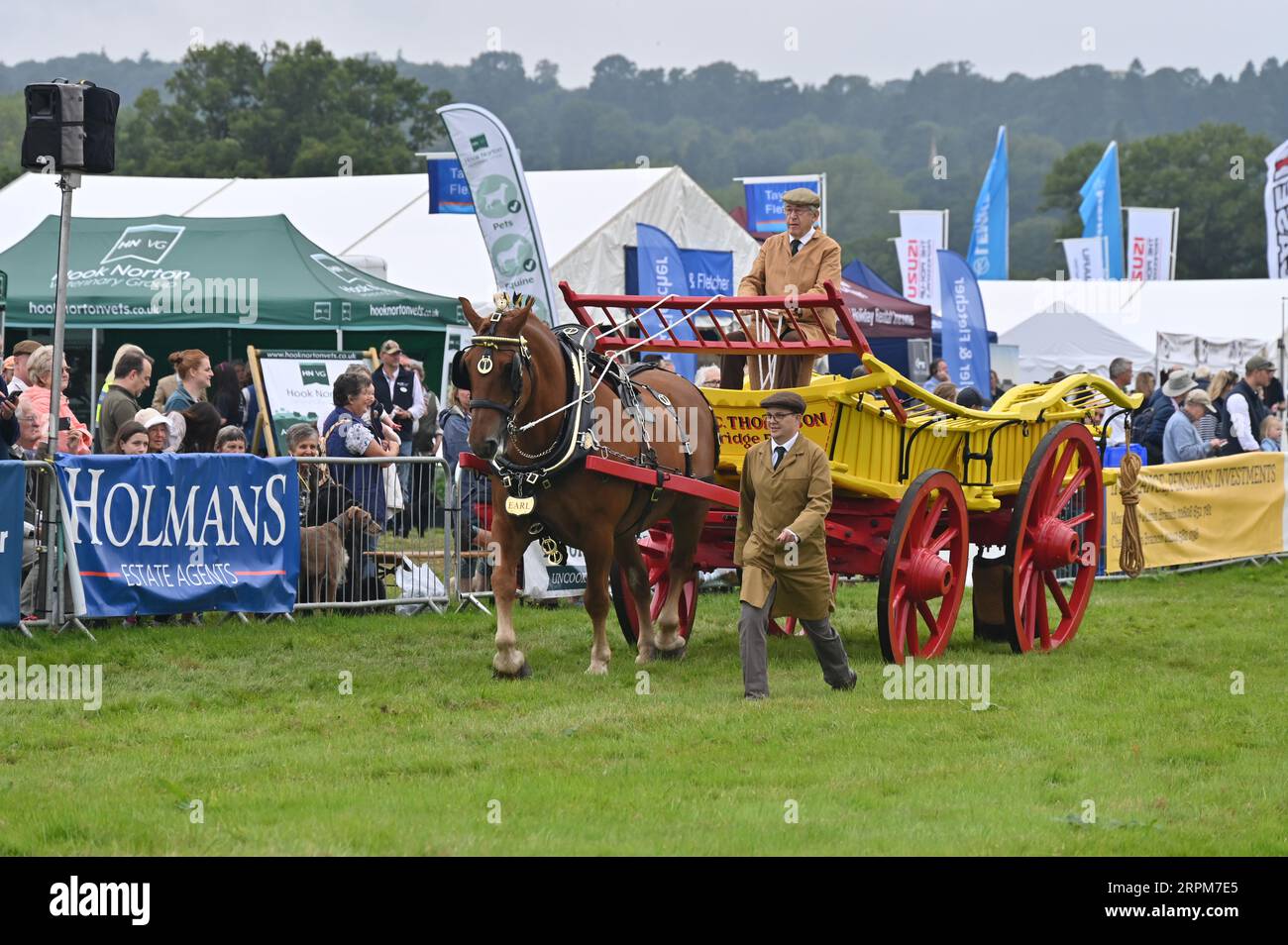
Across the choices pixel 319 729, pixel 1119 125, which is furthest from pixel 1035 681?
pixel 1119 125

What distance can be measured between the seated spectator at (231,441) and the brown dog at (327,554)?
79cm

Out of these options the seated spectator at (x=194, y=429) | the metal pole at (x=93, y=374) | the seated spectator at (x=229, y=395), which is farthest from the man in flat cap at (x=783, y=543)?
the metal pole at (x=93, y=374)

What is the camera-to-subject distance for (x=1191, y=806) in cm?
690

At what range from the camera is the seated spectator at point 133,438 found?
11.9 metres

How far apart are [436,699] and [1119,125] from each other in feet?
467

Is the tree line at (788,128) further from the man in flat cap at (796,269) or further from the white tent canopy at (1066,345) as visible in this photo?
the man in flat cap at (796,269)

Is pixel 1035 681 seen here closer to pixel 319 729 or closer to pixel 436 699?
pixel 436 699

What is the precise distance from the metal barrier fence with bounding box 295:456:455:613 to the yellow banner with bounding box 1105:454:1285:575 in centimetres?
663

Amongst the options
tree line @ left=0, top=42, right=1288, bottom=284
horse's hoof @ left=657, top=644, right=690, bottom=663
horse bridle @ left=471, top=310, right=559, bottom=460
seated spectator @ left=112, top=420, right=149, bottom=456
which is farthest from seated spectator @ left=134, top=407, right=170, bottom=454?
tree line @ left=0, top=42, right=1288, bottom=284

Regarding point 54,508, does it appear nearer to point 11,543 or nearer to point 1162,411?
point 11,543

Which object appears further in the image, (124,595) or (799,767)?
(124,595)

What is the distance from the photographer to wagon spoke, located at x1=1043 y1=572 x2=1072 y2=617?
38.4 feet

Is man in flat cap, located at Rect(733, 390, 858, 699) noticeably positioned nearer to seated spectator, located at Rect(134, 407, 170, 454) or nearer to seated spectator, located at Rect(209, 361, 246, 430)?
seated spectator, located at Rect(134, 407, 170, 454)

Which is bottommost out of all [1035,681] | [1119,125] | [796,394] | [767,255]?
[1035,681]
